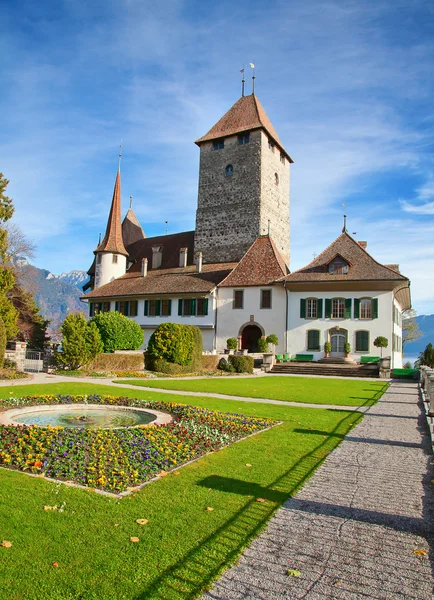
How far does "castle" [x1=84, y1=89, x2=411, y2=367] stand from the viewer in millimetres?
33594

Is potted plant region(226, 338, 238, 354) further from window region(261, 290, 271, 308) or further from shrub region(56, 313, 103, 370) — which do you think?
shrub region(56, 313, 103, 370)

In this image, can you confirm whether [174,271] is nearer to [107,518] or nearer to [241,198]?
[241,198]

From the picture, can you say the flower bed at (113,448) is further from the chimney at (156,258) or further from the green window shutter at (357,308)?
the chimney at (156,258)

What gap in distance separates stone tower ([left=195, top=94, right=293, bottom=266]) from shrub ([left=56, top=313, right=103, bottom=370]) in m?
20.6

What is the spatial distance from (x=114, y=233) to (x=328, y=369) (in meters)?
25.8

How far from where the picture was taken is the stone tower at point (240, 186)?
140 feet

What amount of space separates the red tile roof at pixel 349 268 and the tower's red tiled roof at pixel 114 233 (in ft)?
60.4

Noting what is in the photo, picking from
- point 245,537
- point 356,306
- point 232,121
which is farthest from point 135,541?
point 232,121

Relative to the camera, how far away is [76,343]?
23672 millimetres

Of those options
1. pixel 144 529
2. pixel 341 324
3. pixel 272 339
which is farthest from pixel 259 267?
pixel 144 529

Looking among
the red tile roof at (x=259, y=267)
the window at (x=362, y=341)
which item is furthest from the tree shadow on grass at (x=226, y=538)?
the red tile roof at (x=259, y=267)

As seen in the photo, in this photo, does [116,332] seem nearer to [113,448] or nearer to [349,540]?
[113,448]

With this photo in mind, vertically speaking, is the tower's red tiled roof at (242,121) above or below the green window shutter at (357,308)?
above

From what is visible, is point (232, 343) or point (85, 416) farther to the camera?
point (232, 343)
